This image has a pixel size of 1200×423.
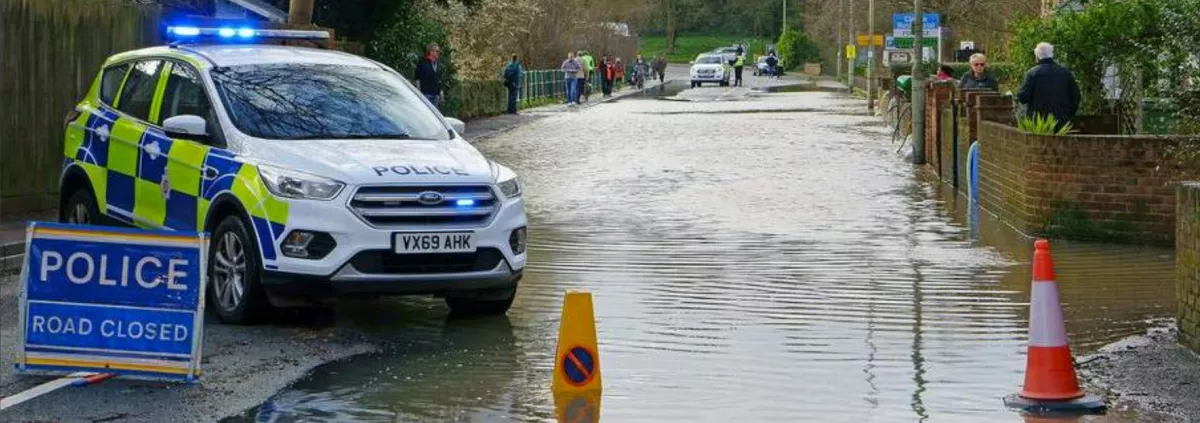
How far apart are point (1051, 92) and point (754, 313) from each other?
24.2ft

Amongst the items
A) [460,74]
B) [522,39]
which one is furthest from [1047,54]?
[522,39]

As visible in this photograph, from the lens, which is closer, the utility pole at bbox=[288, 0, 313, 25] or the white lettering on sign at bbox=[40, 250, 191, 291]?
the white lettering on sign at bbox=[40, 250, 191, 291]

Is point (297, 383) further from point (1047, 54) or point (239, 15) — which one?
point (239, 15)

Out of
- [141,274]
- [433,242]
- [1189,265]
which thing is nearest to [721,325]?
[433,242]

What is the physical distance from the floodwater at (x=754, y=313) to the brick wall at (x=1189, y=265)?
1.70 ft

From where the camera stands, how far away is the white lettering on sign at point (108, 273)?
923 cm

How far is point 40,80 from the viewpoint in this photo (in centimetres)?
1738

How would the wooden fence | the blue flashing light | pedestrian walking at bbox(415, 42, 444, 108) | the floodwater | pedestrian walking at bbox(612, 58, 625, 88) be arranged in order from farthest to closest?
1. pedestrian walking at bbox(612, 58, 625, 88)
2. pedestrian walking at bbox(415, 42, 444, 108)
3. the wooden fence
4. the blue flashing light
5. the floodwater

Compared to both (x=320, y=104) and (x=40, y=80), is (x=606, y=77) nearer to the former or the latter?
(x=40, y=80)

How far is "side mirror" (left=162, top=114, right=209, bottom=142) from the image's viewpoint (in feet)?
37.2

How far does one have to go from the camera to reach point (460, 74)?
4516cm

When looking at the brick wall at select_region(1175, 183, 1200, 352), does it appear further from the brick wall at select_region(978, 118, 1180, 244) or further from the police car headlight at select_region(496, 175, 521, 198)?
the brick wall at select_region(978, 118, 1180, 244)

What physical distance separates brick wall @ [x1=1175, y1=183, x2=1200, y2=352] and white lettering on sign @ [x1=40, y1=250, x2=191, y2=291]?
4.70 meters

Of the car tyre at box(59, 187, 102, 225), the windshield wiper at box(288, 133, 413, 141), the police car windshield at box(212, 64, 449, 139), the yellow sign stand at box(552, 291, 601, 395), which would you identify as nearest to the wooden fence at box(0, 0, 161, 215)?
the car tyre at box(59, 187, 102, 225)
